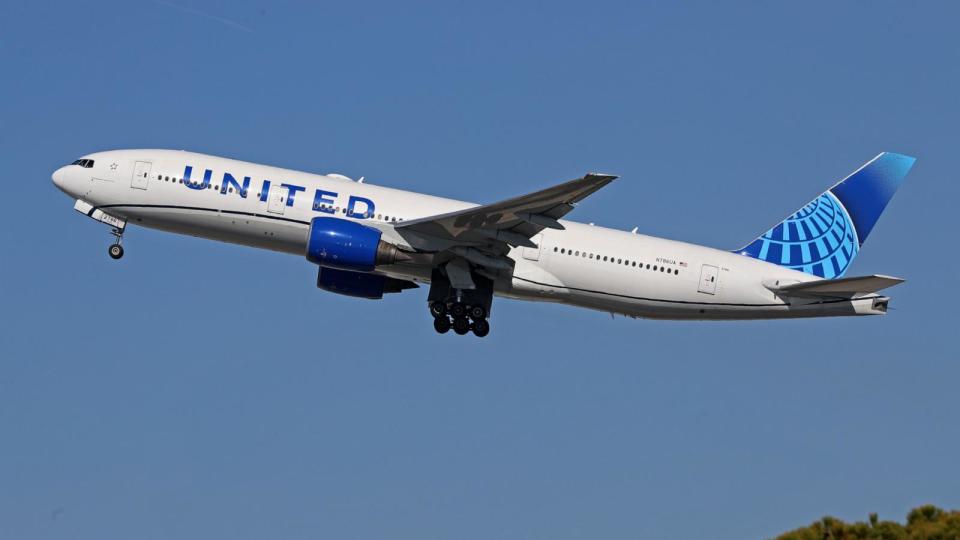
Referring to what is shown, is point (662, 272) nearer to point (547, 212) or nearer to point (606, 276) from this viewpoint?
point (606, 276)

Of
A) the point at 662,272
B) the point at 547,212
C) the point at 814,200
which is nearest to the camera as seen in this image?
the point at 547,212

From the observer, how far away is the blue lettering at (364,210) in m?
49.0

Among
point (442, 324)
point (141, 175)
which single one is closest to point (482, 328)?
point (442, 324)

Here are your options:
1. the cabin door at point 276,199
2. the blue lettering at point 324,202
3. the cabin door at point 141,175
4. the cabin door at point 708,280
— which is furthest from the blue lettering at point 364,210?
the cabin door at point 708,280

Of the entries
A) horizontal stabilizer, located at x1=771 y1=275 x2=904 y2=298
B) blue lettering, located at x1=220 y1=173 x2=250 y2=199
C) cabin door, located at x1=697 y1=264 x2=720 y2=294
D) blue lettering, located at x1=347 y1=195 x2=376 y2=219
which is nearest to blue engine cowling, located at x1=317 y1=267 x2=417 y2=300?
blue lettering, located at x1=347 y1=195 x2=376 y2=219

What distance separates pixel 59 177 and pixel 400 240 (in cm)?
1133

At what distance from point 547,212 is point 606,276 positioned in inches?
155

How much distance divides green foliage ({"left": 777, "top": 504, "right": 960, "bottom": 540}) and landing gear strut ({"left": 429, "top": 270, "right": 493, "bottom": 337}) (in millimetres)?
12726

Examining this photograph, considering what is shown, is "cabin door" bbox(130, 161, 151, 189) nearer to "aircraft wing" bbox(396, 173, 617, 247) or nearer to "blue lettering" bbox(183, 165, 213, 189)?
"blue lettering" bbox(183, 165, 213, 189)

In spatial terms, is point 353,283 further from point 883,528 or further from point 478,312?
point 883,528

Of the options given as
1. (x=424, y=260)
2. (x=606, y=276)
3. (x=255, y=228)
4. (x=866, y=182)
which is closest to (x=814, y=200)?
(x=866, y=182)

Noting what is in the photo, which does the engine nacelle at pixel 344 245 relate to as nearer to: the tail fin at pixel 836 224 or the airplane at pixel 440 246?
the airplane at pixel 440 246

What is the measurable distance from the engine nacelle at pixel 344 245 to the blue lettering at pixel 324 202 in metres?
0.69

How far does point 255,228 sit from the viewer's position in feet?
160
